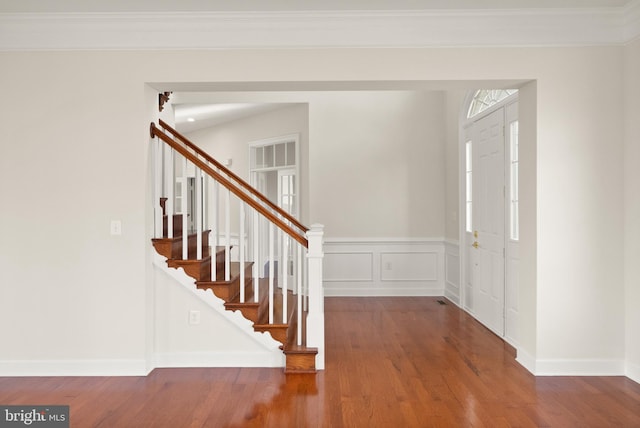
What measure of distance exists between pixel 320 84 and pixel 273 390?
237 cm

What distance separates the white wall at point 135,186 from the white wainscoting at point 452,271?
2294mm

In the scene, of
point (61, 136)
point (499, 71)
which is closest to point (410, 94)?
point (499, 71)

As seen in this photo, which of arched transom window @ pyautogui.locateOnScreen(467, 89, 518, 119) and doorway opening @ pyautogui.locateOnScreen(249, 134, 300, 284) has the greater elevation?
arched transom window @ pyautogui.locateOnScreen(467, 89, 518, 119)

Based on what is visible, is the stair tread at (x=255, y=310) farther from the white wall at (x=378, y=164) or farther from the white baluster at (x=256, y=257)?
the white wall at (x=378, y=164)

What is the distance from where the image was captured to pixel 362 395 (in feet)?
9.84

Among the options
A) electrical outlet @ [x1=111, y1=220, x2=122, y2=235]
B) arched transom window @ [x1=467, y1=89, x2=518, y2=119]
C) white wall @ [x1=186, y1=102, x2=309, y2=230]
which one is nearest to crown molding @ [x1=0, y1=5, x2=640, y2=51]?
arched transom window @ [x1=467, y1=89, x2=518, y2=119]

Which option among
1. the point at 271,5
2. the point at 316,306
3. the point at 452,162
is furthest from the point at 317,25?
the point at 452,162

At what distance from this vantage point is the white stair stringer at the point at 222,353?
11.6 feet

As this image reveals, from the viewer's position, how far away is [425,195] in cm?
631

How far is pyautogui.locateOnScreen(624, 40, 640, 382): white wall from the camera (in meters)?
3.23

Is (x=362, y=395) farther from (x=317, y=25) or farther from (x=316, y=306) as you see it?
(x=317, y=25)

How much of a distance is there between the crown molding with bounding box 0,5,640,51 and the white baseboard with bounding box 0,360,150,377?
2.45 meters

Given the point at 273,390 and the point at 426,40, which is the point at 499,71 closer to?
the point at 426,40

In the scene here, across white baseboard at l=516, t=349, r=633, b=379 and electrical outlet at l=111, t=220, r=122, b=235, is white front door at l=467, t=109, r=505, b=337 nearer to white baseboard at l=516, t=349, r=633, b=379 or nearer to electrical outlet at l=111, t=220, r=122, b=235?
white baseboard at l=516, t=349, r=633, b=379
